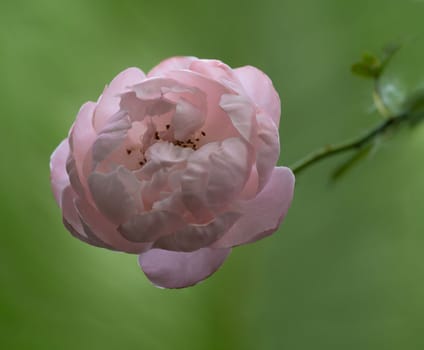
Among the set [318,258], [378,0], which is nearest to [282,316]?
[318,258]

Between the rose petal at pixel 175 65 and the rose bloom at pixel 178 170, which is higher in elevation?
the rose petal at pixel 175 65

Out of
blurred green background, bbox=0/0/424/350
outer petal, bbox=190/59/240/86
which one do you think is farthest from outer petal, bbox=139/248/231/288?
blurred green background, bbox=0/0/424/350

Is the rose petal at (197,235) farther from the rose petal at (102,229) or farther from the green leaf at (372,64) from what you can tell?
the green leaf at (372,64)

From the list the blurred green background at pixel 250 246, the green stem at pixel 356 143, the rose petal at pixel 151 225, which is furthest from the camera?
the blurred green background at pixel 250 246

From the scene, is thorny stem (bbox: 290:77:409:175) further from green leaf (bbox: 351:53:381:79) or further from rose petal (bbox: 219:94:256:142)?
rose petal (bbox: 219:94:256:142)

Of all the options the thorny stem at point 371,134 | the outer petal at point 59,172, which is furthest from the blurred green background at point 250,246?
the outer petal at point 59,172

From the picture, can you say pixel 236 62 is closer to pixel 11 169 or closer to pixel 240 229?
pixel 11 169
